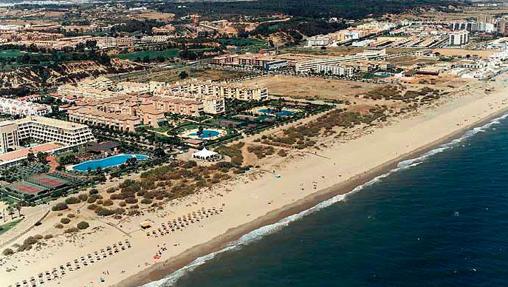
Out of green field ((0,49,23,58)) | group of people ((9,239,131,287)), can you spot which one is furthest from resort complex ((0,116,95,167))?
green field ((0,49,23,58))

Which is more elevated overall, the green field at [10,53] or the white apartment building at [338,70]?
the green field at [10,53]

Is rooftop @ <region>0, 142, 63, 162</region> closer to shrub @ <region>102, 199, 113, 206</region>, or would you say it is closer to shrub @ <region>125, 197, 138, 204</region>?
shrub @ <region>102, 199, 113, 206</region>

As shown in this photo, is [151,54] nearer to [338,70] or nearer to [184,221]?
[338,70]

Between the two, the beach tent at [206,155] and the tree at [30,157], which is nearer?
the beach tent at [206,155]

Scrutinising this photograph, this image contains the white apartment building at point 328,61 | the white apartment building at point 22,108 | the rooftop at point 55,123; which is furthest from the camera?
the white apartment building at point 328,61

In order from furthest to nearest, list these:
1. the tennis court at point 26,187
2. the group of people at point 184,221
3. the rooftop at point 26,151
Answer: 1. the rooftop at point 26,151
2. the tennis court at point 26,187
3. the group of people at point 184,221

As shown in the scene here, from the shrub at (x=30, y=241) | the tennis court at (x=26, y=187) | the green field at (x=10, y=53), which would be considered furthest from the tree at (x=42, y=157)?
the green field at (x=10, y=53)

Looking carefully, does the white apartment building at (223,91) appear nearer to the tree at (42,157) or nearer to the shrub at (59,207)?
the tree at (42,157)
